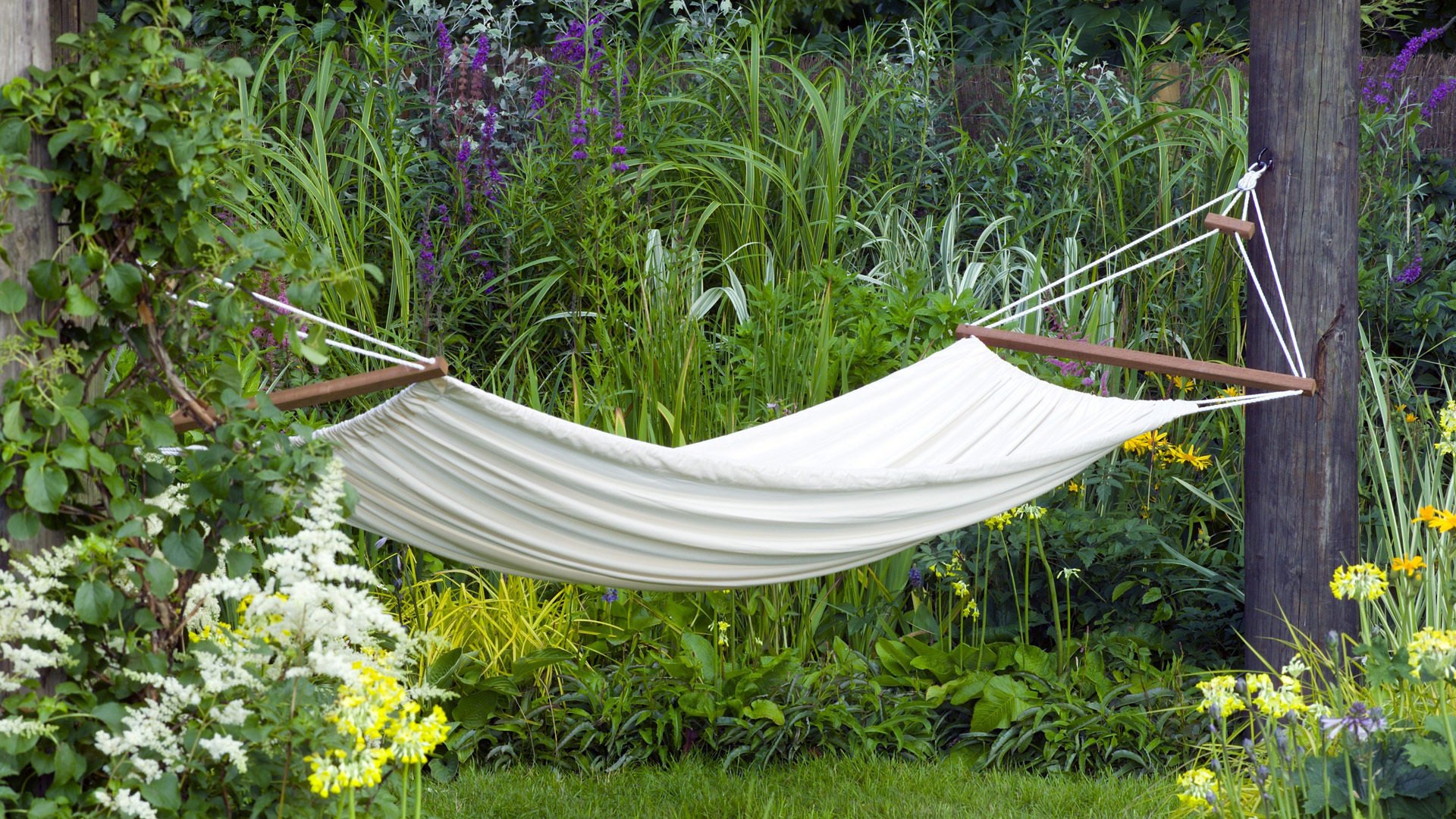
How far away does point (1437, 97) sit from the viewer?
3.97 meters

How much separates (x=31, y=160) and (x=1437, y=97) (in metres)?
3.81

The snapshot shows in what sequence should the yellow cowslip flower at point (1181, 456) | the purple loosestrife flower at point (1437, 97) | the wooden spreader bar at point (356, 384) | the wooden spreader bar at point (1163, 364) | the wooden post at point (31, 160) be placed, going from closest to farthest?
the wooden post at point (31, 160) < the wooden spreader bar at point (356, 384) < the wooden spreader bar at point (1163, 364) < the yellow cowslip flower at point (1181, 456) < the purple loosestrife flower at point (1437, 97)

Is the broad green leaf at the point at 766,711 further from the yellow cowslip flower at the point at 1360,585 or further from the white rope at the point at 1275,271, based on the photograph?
the yellow cowslip flower at the point at 1360,585

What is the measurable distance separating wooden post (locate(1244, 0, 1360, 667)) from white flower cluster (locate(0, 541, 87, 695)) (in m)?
1.98

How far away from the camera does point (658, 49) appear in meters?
3.98

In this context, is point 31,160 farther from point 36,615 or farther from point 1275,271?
point 1275,271

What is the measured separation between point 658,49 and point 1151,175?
145cm

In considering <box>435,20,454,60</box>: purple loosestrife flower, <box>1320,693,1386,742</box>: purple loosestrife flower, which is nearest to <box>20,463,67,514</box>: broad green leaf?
<box>1320,693,1386,742</box>: purple loosestrife flower

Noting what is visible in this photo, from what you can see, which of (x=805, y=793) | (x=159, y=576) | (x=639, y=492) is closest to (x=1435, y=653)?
(x=639, y=492)

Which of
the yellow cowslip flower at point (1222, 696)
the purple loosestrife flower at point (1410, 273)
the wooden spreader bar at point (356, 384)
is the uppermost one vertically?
the purple loosestrife flower at point (1410, 273)

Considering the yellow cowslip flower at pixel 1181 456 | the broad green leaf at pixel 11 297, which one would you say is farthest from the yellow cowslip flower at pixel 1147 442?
the broad green leaf at pixel 11 297

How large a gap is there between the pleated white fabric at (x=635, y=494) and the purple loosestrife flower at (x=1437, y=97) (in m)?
2.39

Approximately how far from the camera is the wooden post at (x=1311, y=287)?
245cm

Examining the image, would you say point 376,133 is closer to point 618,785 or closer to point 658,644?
point 658,644
